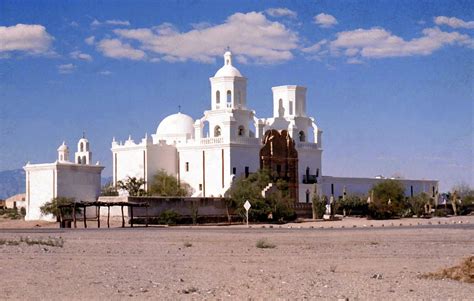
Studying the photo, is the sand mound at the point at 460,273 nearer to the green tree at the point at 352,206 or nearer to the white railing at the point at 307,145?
the green tree at the point at 352,206

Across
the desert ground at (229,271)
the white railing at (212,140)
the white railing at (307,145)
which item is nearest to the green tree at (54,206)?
the white railing at (212,140)

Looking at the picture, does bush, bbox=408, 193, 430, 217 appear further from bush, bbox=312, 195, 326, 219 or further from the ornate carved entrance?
the ornate carved entrance

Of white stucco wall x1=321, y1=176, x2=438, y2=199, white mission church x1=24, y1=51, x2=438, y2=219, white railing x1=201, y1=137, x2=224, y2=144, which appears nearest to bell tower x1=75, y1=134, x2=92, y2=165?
white mission church x1=24, y1=51, x2=438, y2=219

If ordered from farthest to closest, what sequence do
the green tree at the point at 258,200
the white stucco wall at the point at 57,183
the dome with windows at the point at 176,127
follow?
the dome with windows at the point at 176,127 < the white stucco wall at the point at 57,183 < the green tree at the point at 258,200

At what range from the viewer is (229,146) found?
78.0 metres

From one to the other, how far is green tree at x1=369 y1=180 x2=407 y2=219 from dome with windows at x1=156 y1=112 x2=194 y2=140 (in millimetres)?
19040

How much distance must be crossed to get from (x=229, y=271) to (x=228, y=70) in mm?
63722

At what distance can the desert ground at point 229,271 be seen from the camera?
595 inches

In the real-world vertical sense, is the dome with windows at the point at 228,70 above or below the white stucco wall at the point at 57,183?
above

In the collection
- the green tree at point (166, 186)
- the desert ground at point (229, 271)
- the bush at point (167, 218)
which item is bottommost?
the desert ground at point (229, 271)

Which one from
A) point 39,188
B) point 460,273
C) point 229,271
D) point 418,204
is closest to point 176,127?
point 39,188

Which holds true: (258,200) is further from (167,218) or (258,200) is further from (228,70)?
(228,70)

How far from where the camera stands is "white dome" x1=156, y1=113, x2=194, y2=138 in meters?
86.9

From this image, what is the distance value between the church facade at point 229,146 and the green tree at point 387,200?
6.05 meters
